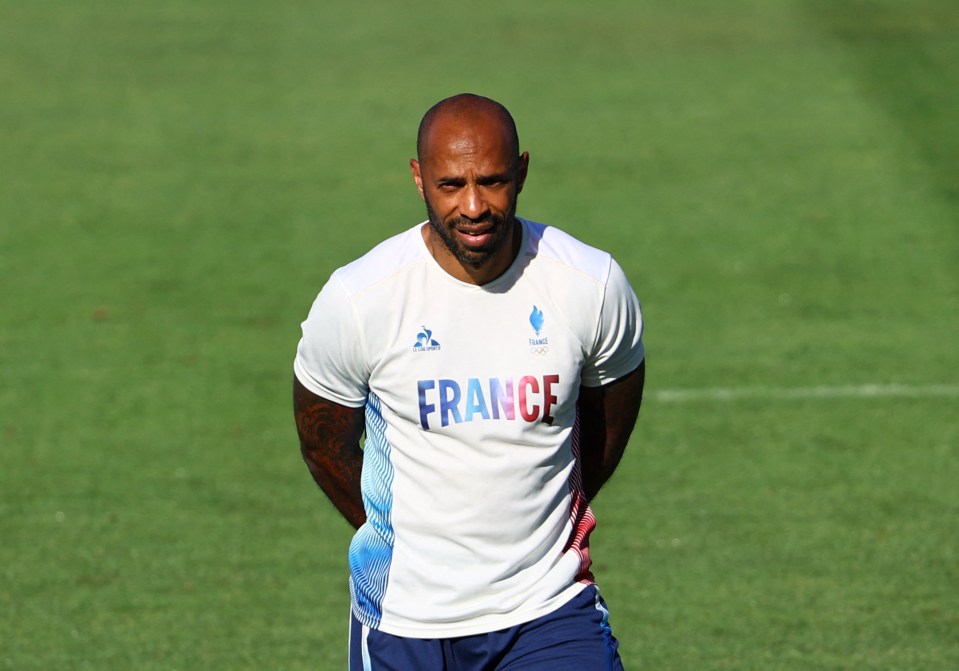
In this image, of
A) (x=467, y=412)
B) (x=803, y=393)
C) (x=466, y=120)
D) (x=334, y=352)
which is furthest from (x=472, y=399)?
(x=803, y=393)

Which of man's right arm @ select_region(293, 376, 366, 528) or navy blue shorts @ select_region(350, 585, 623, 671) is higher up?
man's right arm @ select_region(293, 376, 366, 528)

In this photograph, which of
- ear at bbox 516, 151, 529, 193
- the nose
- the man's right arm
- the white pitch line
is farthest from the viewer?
the white pitch line

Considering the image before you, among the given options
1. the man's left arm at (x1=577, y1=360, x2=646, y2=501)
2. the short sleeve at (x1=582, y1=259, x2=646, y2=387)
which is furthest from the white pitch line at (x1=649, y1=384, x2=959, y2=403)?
the short sleeve at (x1=582, y1=259, x2=646, y2=387)

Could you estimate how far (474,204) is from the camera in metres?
4.02

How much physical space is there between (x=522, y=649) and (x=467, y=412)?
671 mm

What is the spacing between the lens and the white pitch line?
28.5 ft

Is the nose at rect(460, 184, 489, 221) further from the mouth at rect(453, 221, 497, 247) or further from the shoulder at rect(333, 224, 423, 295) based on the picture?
the shoulder at rect(333, 224, 423, 295)

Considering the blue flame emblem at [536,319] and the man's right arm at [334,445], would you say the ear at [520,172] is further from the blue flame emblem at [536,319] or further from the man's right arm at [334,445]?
the man's right arm at [334,445]

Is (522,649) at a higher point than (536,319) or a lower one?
lower

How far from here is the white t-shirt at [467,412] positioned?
13.5ft

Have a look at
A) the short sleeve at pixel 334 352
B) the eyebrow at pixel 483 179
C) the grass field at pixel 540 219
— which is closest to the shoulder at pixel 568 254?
the eyebrow at pixel 483 179

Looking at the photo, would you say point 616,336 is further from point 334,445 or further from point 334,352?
point 334,445

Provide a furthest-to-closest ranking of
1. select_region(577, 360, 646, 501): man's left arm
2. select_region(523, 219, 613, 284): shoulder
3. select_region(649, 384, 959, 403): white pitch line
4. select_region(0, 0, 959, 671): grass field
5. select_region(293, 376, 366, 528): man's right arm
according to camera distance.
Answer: select_region(649, 384, 959, 403): white pitch line, select_region(0, 0, 959, 671): grass field, select_region(577, 360, 646, 501): man's left arm, select_region(293, 376, 366, 528): man's right arm, select_region(523, 219, 613, 284): shoulder

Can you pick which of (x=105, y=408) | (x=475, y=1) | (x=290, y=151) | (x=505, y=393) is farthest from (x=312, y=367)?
(x=475, y=1)
